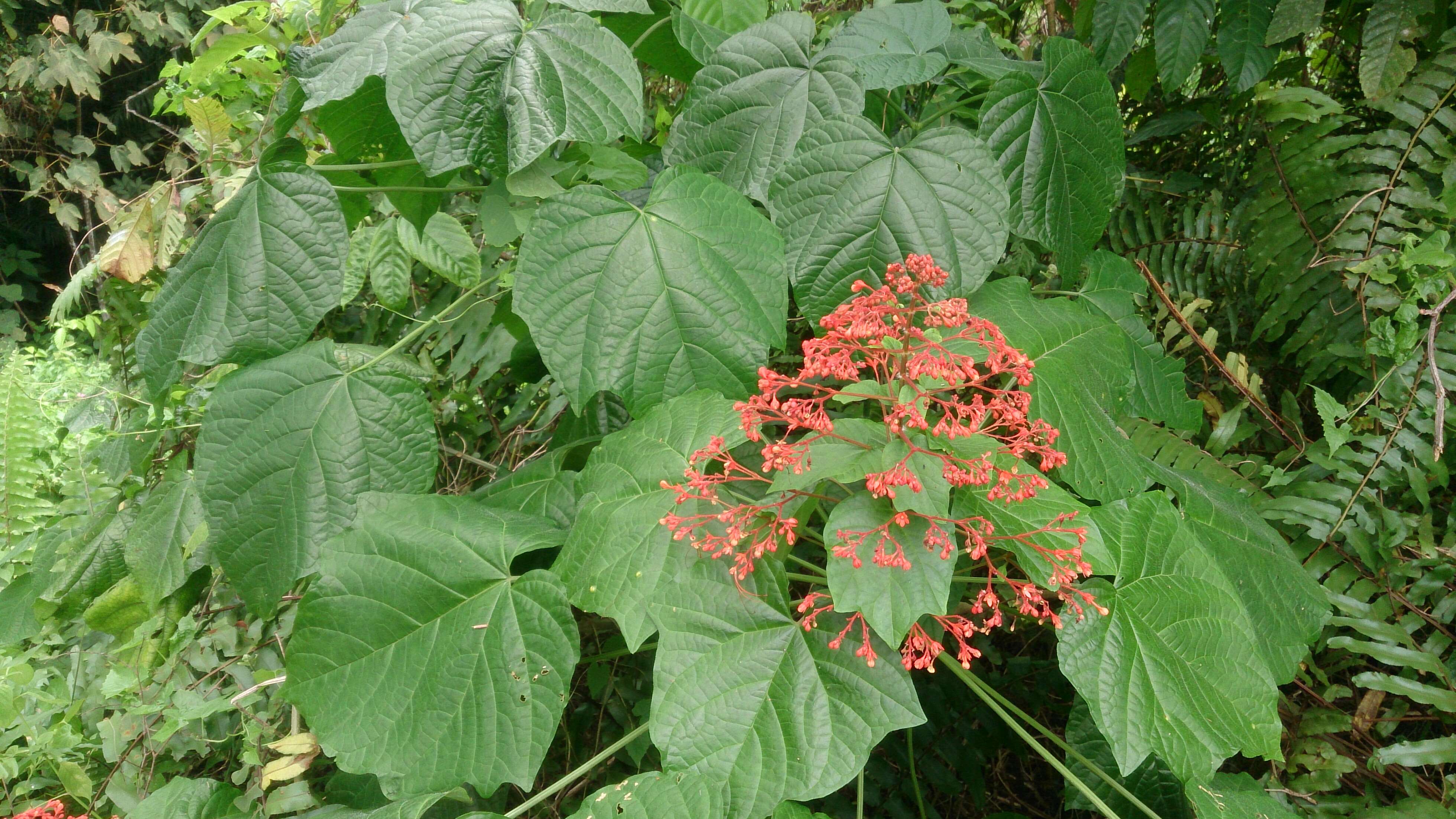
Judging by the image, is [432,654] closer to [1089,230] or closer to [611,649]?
[611,649]

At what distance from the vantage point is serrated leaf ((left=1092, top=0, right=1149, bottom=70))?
1.68m

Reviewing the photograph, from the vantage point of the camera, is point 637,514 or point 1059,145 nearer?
point 637,514

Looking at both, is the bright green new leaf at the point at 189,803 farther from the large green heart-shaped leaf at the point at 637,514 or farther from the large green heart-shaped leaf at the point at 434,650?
the large green heart-shaped leaf at the point at 637,514

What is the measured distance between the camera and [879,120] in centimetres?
157

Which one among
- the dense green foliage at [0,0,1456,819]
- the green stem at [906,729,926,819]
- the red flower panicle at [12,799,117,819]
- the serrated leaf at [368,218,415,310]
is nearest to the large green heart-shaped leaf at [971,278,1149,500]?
the dense green foliage at [0,0,1456,819]

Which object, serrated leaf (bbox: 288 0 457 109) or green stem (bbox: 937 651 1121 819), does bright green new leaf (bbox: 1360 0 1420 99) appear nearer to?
green stem (bbox: 937 651 1121 819)

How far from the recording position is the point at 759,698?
919 mm

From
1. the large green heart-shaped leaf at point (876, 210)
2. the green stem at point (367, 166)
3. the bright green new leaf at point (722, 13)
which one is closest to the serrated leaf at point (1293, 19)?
the large green heart-shaped leaf at point (876, 210)

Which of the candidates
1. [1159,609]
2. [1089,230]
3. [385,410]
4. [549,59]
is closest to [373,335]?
[385,410]

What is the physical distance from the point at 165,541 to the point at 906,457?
1.37 metres

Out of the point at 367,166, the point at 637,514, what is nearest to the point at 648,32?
the point at 367,166

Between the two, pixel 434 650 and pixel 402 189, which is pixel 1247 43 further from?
pixel 434 650

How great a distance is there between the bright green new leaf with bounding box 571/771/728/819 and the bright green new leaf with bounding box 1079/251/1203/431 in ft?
3.19

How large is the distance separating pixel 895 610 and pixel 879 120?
1069 millimetres
